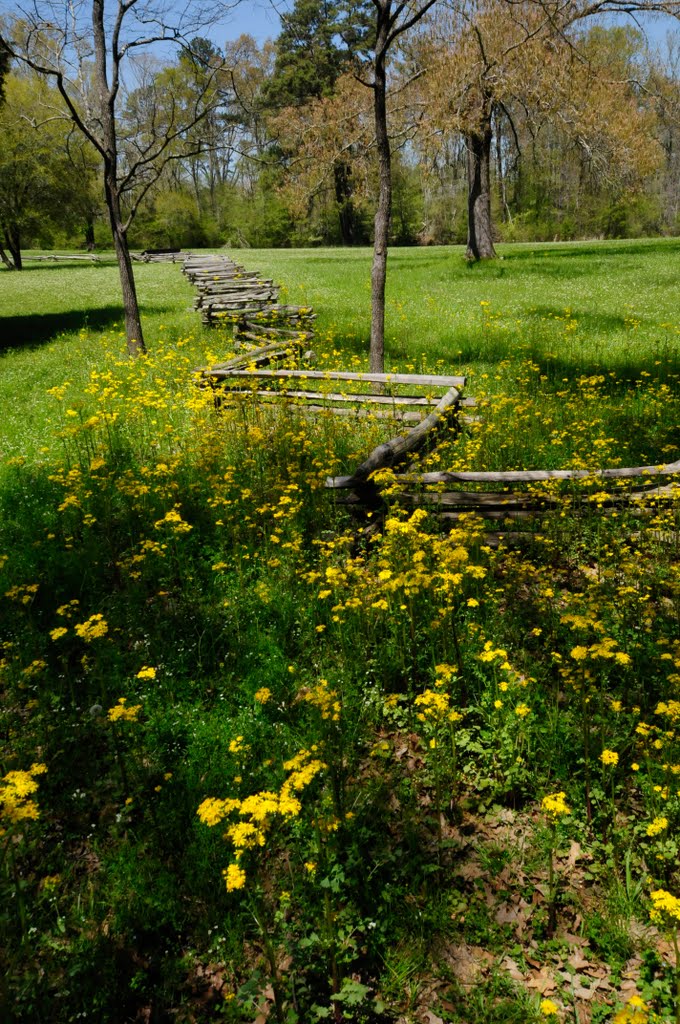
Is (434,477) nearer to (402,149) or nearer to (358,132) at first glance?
(358,132)

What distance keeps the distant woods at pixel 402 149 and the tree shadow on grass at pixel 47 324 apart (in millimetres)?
4707

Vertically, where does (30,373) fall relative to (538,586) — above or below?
above

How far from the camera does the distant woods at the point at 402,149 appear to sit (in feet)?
62.9

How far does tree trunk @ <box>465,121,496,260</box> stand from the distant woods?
88 millimetres

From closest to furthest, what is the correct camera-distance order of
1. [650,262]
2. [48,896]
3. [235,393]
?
[48,896] → [235,393] → [650,262]

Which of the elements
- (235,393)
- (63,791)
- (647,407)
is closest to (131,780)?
(63,791)

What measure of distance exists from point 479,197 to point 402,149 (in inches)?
839

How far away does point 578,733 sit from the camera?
12.5 ft

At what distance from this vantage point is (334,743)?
393 centimetres

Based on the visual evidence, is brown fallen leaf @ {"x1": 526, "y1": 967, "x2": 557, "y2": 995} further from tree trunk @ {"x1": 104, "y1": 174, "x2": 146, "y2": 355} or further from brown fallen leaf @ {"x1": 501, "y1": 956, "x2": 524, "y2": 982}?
tree trunk @ {"x1": 104, "y1": 174, "x2": 146, "y2": 355}

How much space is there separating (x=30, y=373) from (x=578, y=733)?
43.5 ft

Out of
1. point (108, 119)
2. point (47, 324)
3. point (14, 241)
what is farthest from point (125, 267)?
point (14, 241)

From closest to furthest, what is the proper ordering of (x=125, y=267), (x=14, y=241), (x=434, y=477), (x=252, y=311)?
(x=434, y=477) → (x=125, y=267) → (x=252, y=311) → (x=14, y=241)

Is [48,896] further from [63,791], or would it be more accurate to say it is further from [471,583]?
[471,583]
